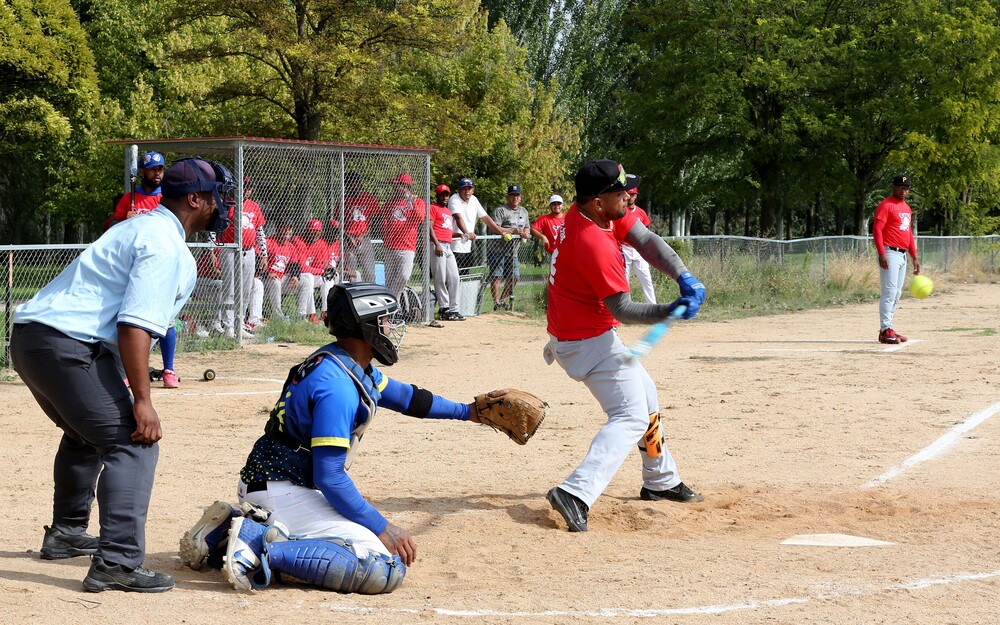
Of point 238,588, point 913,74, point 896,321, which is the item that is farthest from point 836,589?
point 913,74

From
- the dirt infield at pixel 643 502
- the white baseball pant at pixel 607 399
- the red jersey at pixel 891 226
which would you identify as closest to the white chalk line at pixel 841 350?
the dirt infield at pixel 643 502

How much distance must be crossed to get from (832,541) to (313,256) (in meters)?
11.0

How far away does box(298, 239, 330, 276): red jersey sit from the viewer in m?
15.7

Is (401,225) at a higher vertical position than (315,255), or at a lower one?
higher

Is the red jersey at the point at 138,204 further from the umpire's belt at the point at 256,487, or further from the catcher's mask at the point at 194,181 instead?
the umpire's belt at the point at 256,487

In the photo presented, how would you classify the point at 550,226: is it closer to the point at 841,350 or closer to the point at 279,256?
the point at 279,256

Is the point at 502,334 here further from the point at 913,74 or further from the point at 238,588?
the point at 913,74

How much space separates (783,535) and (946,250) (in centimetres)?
2578

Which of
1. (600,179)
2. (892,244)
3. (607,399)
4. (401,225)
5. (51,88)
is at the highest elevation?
(51,88)

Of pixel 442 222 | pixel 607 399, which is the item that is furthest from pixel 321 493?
pixel 442 222

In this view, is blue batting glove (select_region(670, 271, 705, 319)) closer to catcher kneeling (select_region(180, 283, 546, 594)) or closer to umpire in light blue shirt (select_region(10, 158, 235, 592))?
catcher kneeling (select_region(180, 283, 546, 594))

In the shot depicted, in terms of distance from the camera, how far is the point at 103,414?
475 cm

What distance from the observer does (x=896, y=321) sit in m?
18.8

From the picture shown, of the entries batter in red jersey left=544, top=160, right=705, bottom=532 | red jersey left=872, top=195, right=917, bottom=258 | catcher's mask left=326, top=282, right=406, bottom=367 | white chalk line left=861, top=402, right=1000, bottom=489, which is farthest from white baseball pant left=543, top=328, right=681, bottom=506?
red jersey left=872, top=195, right=917, bottom=258
